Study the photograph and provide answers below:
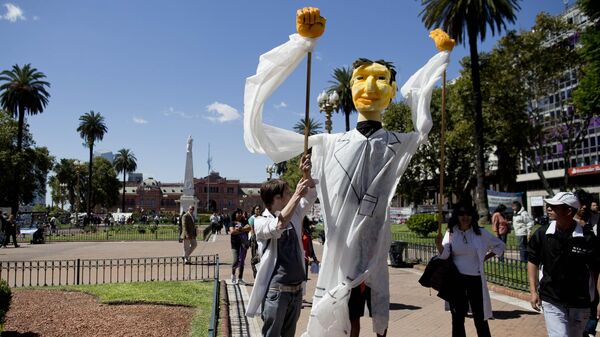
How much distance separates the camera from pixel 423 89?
440 cm

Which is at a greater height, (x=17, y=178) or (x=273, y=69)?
(x=17, y=178)

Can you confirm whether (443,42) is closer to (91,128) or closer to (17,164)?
(17,164)

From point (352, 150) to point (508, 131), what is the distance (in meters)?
28.1

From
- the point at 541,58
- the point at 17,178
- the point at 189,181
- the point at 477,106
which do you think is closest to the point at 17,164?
the point at 17,178

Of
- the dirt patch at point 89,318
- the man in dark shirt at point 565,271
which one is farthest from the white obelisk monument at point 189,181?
the man in dark shirt at point 565,271

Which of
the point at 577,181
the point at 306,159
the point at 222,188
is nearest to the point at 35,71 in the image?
the point at 306,159

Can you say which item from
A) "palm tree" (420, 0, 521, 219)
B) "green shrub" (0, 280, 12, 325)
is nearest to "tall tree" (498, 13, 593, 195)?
"palm tree" (420, 0, 521, 219)

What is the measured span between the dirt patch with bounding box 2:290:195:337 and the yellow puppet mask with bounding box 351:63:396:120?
428 cm

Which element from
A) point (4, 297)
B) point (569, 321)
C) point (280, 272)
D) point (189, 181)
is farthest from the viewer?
point (189, 181)

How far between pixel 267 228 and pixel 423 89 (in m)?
2.00

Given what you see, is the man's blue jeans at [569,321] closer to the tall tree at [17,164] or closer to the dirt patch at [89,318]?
the dirt patch at [89,318]

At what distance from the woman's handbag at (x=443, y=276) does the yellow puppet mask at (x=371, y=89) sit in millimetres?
2045

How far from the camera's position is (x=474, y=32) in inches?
979

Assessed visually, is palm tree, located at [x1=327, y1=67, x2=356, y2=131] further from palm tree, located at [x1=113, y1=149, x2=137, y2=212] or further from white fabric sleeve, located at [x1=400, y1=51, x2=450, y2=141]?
palm tree, located at [x1=113, y1=149, x2=137, y2=212]
